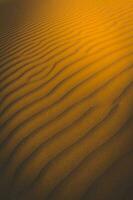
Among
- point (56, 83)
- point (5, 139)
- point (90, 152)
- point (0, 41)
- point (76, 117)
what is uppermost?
point (0, 41)

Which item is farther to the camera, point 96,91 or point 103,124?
point 96,91

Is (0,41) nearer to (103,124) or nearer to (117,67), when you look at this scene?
(117,67)

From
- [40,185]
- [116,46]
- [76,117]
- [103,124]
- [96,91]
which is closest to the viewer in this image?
[40,185]

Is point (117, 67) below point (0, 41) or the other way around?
below

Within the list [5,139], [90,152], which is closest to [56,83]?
[5,139]

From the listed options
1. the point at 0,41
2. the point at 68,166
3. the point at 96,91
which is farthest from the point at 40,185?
the point at 0,41

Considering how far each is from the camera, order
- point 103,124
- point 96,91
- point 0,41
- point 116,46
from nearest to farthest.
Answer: point 103,124, point 96,91, point 116,46, point 0,41
